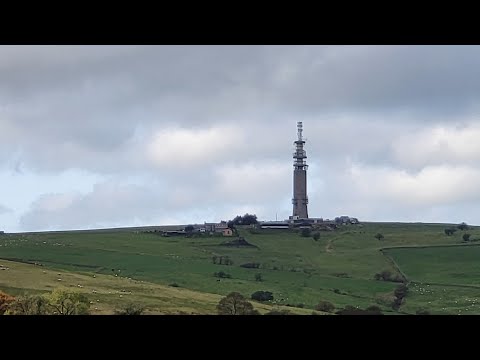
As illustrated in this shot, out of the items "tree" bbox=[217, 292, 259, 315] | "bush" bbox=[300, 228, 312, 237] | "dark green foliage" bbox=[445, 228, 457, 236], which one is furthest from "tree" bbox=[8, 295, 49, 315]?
"dark green foliage" bbox=[445, 228, 457, 236]

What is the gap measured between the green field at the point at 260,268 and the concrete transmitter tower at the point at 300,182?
18.5 m

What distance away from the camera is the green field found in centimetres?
5225

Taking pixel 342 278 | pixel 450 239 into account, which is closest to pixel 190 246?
pixel 342 278

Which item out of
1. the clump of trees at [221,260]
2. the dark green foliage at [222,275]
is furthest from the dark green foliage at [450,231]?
the dark green foliage at [222,275]

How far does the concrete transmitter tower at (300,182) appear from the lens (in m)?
113

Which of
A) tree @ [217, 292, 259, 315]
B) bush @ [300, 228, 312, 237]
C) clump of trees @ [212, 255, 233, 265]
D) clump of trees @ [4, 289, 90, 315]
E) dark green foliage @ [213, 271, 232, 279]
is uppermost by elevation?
bush @ [300, 228, 312, 237]

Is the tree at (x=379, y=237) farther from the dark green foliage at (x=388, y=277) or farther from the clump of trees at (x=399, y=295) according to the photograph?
the clump of trees at (x=399, y=295)

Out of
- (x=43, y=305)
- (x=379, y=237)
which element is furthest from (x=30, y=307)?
(x=379, y=237)

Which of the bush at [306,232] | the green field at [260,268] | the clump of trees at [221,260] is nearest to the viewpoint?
the green field at [260,268]

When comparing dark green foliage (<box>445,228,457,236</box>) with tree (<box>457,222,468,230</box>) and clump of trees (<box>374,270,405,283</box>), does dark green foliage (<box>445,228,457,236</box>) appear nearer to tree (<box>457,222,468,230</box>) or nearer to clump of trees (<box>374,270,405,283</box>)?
tree (<box>457,222,468,230</box>)

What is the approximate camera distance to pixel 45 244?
8012 centimetres

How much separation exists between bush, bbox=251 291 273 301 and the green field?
678 mm

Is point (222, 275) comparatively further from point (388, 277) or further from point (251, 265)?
point (388, 277)
